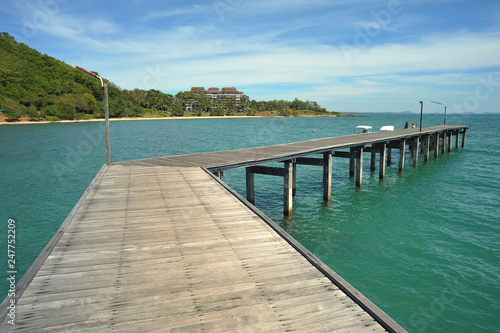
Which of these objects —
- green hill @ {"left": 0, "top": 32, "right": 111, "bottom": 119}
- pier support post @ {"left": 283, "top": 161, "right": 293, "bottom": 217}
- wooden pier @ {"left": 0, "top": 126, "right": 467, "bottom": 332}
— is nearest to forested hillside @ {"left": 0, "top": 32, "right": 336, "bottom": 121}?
green hill @ {"left": 0, "top": 32, "right": 111, "bottom": 119}

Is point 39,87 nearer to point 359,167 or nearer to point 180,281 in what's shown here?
point 359,167

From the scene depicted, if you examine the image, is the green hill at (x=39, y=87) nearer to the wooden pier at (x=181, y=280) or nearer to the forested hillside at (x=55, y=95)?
the forested hillside at (x=55, y=95)

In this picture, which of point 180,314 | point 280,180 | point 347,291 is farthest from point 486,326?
point 280,180

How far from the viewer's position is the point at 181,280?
4.20 meters

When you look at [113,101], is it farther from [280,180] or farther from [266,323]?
[266,323]

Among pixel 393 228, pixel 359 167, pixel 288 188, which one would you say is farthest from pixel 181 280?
pixel 359 167

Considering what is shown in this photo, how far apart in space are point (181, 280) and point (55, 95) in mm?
122074

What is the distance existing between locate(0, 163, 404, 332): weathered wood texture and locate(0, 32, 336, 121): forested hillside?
78.7 m

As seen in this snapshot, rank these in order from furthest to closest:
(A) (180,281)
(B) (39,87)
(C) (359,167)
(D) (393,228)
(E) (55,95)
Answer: (E) (55,95)
(B) (39,87)
(C) (359,167)
(D) (393,228)
(A) (180,281)

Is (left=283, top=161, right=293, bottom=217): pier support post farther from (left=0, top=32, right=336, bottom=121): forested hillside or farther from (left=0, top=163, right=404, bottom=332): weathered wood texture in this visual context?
(left=0, top=32, right=336, bottom=121): forested hillside

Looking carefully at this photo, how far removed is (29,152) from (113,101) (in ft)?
324

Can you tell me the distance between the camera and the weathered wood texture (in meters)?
3.36

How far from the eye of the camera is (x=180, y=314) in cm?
346

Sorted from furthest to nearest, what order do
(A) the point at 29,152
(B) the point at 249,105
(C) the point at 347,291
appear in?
1. (B) the point at 249,105
2. (A) the point at 29,152
3. (C) the point at 347,291
